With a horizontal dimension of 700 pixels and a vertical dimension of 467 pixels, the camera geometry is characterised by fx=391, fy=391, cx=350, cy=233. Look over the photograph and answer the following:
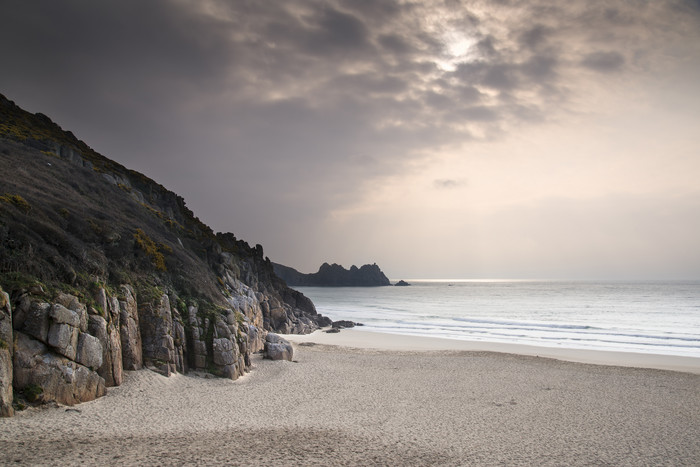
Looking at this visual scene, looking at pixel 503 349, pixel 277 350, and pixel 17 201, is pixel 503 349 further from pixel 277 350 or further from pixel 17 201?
pixel 17 201

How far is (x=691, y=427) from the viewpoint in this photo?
14.9 m

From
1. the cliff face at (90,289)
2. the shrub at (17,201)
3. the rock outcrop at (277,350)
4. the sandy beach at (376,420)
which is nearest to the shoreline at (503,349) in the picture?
the sandy beach at (376,420)

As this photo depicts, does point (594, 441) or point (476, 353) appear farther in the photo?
point (476, 353)

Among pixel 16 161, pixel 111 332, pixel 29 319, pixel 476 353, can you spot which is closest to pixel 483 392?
pixel 476 353

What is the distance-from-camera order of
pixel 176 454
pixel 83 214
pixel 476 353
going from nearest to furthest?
pixel 176 454, pixel 83 214, pixel 476 353

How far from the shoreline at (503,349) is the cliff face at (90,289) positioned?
36.7 ft

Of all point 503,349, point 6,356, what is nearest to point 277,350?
point 6,356

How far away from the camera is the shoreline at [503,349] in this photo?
28.4 m

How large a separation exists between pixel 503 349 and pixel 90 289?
105ft

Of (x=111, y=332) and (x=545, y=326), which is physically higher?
(x=111, y=332)

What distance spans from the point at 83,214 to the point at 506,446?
78.4ft

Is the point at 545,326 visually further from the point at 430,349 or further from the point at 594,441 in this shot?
the point at 594,441

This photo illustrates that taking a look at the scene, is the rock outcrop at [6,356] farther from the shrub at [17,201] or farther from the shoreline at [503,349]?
the shoreline at [503,349]

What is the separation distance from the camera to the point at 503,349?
115 ft
